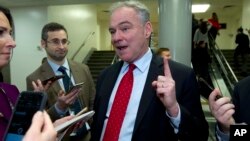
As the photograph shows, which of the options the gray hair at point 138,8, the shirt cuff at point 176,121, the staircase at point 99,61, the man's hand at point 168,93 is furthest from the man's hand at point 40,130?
the staircase at point 99,61

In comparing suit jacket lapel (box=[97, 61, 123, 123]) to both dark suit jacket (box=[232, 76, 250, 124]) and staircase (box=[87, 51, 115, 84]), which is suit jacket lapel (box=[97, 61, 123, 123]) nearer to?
dark suit jacket (box=[232, 76, 250, 124])

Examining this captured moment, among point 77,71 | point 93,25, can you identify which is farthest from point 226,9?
point 77,71

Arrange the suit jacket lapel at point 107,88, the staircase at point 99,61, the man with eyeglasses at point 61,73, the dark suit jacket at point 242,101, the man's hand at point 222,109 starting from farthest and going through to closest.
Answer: the staircase at point 99,61
the man with eyeglasses at point 61,73
the suit jacket lapel at point 107,88
the dark suit jacket at point 242,101
the man's hand at point 222,109

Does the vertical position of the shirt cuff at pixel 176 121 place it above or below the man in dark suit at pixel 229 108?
below

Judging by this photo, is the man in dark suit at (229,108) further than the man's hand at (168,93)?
No

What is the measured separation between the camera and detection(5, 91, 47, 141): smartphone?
1334mm

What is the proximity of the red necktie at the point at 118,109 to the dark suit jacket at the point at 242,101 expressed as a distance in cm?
70

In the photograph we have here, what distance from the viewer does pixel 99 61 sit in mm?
13430

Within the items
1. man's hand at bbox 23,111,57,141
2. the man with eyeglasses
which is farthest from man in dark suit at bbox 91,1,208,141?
man's hand at bbox 23,111,57,141

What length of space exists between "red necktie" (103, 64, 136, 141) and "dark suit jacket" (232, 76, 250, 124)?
70cm

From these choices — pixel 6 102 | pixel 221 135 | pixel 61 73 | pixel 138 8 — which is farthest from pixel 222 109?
pixel 61 73

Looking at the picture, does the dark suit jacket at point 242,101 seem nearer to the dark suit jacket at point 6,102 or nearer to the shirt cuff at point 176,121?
the shirt cuff at point 176,121

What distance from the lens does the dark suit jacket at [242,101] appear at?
5.79 feet

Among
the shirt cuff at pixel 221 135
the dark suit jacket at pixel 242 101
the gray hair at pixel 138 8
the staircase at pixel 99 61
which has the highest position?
the gray hair at pixel 138 8
